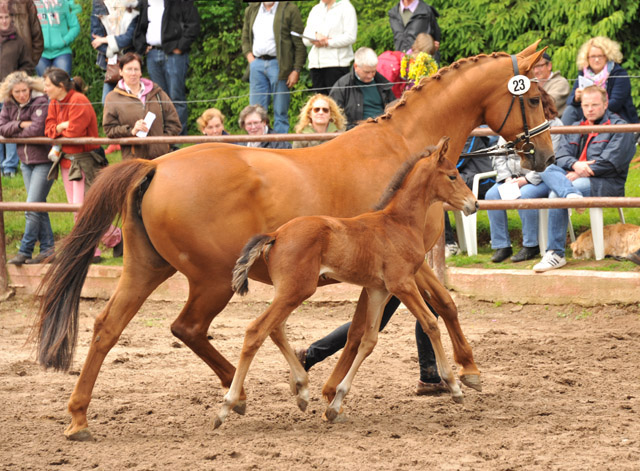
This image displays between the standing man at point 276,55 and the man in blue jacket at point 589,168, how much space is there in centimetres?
319

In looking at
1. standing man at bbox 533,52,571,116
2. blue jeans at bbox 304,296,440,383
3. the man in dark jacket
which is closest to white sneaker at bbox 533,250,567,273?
standing man at bbox 533,52,571,116

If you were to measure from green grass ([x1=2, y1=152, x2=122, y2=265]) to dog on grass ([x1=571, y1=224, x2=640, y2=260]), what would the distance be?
14.6 ft

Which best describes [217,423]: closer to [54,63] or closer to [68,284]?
[68,284]

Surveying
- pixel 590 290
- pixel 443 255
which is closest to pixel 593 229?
pixel 590 290

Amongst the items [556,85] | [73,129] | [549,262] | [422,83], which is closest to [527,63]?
[422,83]

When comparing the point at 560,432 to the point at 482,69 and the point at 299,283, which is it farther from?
the point at 482,69

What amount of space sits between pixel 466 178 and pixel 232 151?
4201 millimetres

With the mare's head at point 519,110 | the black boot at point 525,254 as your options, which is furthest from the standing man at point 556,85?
the mare's head at point 519,110

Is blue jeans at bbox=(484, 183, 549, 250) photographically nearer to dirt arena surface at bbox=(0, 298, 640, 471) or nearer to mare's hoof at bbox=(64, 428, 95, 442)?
dirt arena surface at bbox=(0, 298, 640, 471)

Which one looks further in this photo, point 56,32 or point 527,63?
point 56,32

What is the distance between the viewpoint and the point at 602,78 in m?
8.80

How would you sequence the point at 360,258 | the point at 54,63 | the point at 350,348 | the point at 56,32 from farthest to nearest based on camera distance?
the point at 54,63 < the point at 56,32 < the point at 350,348 < the point at 360,258

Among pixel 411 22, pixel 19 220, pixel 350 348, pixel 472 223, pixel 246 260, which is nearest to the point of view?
pixel 246 260

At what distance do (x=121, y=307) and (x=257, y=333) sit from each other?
894mm
